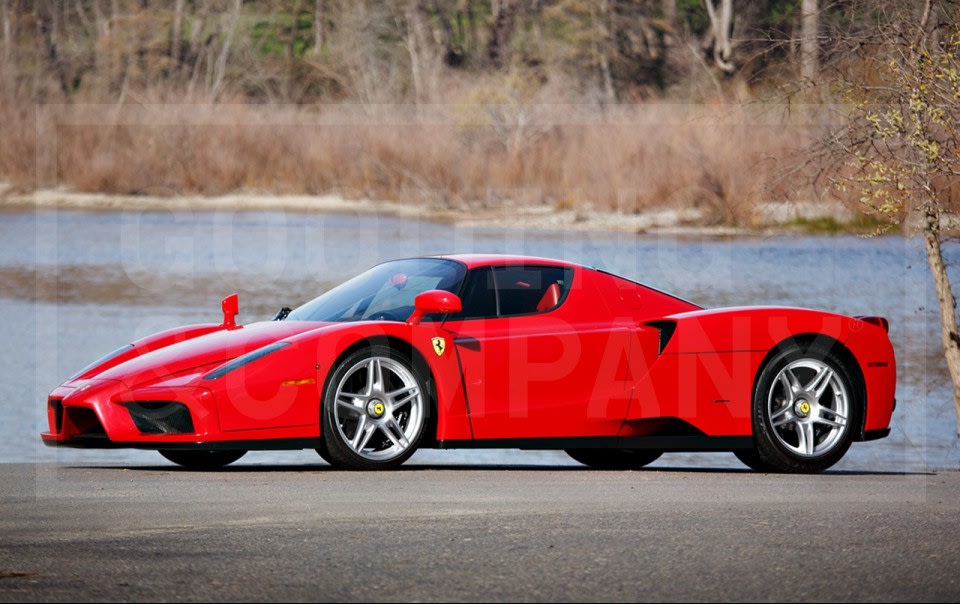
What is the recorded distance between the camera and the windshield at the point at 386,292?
8945 millimetres

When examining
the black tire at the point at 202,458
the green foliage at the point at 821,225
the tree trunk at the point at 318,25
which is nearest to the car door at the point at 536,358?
the black tire at the point at 202,458

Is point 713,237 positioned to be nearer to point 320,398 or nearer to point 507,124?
point 507,124

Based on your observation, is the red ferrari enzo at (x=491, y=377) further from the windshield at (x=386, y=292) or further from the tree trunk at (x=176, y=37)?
the tree trunk at (x=176, y=37)

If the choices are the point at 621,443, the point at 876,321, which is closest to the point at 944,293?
the point at 876,321

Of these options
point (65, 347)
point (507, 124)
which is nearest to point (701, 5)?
point (507, 124)

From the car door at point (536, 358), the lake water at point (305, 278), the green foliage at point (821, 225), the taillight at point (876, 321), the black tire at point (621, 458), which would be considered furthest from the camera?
the green foliage at point (821, 225)

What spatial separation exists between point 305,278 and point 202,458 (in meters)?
18.0

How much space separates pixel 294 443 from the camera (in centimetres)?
818

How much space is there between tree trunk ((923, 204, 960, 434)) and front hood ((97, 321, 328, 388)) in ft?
20.7

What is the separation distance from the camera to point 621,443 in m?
8.85

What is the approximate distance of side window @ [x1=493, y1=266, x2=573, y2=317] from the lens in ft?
29.5

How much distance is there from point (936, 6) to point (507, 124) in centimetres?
2938

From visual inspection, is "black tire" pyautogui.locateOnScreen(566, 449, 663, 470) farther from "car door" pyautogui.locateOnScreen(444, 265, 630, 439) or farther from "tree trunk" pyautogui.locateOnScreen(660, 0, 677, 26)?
"tree trunk" pyautogui.locateOnScreen(660, 0, 677, 26)

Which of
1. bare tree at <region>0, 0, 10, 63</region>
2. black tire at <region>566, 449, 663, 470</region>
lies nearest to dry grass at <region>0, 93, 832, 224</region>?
bare tree at <region>0, 0, 10, 63</region>
